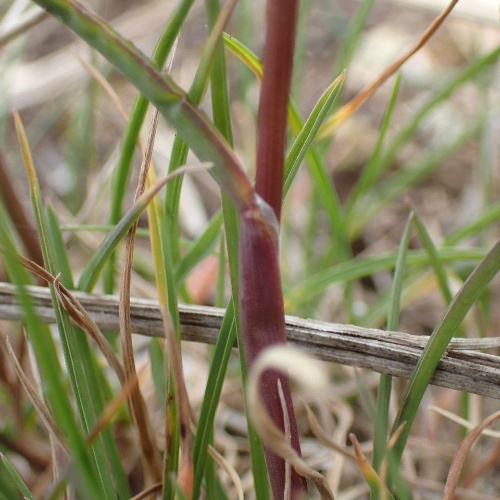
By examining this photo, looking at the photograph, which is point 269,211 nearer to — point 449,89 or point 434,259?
point 434,259

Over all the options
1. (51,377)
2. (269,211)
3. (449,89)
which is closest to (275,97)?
(269,211)

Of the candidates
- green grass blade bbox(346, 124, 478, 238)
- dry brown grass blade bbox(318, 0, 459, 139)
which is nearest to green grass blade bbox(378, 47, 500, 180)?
green grass blade bbox(346, 124, 478, 238)

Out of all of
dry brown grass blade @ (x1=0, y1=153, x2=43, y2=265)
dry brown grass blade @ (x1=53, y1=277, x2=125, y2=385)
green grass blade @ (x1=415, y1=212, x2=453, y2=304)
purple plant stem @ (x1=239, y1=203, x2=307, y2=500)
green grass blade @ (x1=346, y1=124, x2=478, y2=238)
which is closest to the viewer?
purple plant stem @ (x1=239, y1=203, x2=307, y2=500)

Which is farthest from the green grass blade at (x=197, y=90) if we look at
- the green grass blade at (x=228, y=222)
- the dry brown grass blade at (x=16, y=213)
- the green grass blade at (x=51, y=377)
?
the dry brown grass blade at (x=16, y=213)

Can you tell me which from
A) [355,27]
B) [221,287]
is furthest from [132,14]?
[221,287]

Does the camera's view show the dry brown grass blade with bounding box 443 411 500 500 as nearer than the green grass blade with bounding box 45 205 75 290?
Yes

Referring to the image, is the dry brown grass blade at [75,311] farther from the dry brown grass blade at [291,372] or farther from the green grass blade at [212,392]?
the dry brown grass blade at [291,372]

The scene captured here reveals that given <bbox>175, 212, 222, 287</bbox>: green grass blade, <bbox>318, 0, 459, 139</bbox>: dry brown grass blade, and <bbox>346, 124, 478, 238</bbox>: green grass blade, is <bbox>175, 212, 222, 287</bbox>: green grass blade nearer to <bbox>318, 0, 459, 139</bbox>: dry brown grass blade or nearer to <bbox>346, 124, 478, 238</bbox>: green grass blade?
<bbox>318, 0, 459, 139</bbox>: dry brown grass blade

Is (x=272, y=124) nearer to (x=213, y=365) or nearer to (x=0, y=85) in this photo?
(x=213, y=365)

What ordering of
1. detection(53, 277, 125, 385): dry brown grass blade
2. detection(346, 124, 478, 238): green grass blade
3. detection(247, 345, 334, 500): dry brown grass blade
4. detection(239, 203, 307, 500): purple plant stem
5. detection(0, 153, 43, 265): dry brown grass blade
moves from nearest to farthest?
1. detection(247, 345, 334, 500): dry brown grass blade
2. detection(239, 203, 307, 500): purple plant stem
3. detection(53, 277, 125, 385): dry brown grass blade
4. detection(0, 153, 43, 265): dry brown grass blade
5. detection(346, 124, 478, 238): green grass blade
